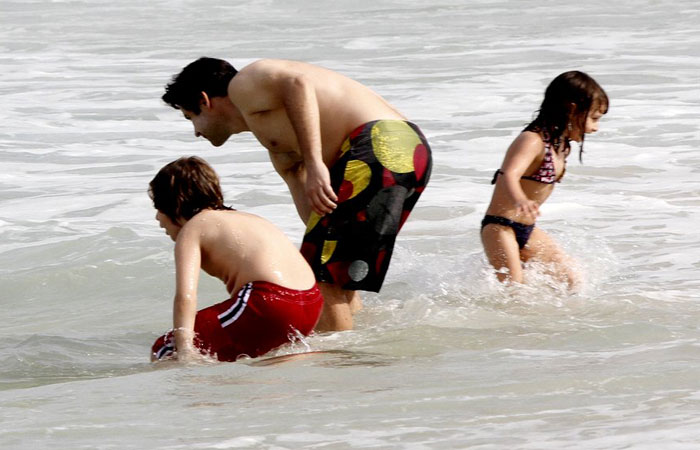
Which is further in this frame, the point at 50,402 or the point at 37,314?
the point at 37,314

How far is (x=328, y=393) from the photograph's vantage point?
3803 millimetres

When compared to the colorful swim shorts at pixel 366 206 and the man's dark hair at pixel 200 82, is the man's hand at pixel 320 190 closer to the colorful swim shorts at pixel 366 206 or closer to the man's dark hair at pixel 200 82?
the colorful swim shorts at pixel 366 206

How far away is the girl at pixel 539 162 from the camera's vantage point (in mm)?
5465

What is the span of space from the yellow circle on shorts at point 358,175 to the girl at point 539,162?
3.02 ft

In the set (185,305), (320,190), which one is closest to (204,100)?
(320,190)

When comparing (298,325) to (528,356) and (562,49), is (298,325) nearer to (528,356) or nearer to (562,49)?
(528,356)

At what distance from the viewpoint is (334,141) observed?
16.0ft

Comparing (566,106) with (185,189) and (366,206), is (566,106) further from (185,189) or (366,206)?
(185,189)

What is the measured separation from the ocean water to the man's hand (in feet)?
1.80

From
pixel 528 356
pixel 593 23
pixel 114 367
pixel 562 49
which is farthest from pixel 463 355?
pixel 593 23

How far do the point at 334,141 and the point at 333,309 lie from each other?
2.26 ft

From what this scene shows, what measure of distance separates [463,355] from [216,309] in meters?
0.92

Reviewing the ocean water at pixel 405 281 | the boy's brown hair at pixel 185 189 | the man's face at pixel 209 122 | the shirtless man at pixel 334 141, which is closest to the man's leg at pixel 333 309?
the shirtless man at pixel 334 141

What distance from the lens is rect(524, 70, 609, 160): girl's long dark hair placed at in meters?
5.46
